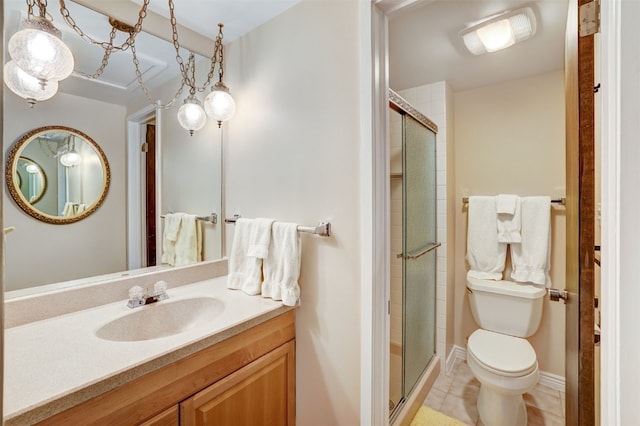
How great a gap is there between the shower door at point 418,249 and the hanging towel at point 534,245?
0.57 m

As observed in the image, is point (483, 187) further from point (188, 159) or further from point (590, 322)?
point (188, 159)

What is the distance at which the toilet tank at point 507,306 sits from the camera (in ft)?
6.20

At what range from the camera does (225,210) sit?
1651 mm

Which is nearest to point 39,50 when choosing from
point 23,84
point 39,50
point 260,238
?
point 39,50

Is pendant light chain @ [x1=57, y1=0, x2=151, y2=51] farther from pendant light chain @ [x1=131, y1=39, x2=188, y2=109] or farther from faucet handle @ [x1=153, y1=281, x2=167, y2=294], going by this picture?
faucet handle @ [x1=153, y1=281, x2=167, y2=294]

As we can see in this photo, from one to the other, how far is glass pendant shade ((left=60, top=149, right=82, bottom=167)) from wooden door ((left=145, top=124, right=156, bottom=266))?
27 centimetres

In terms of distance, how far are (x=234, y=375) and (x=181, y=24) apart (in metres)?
1.65

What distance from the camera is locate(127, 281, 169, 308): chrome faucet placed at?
117cm

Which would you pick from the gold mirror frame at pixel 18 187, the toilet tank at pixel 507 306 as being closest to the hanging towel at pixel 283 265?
the gold mirror frame at pixel 18 187

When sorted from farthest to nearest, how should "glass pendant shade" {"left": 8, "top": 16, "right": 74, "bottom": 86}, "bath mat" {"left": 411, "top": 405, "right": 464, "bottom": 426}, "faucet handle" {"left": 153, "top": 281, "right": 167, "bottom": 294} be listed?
"bath mat" {"left": 411, "top": 405, "right": 464, "bottom": 426}
"faucet handle" {"left": 153, "top": 281, "right": 167, "bottom": 294}
"glass pendant shade" {"left": 8, "top": 16, "right": 74, "bottom": 86}

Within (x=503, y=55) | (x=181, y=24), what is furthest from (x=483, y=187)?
(x=181, y=24)

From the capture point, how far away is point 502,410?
157cm

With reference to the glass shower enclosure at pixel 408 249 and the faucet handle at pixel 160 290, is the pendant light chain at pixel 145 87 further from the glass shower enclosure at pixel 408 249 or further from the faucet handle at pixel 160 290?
the glass shower enclosure at pixel 408 249

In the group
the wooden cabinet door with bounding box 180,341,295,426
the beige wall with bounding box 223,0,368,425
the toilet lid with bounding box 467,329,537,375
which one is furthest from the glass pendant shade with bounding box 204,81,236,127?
the toilet lid with bounding box 467,329,537,375
